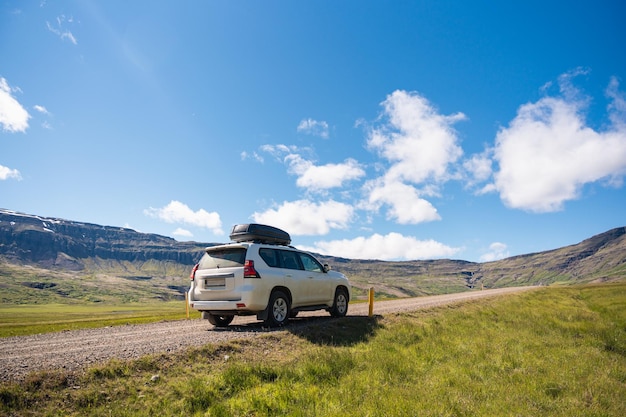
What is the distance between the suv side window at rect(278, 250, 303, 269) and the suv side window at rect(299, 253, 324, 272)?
259 mm

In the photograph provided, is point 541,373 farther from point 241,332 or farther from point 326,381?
point 241,332

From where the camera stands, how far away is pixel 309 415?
545cm

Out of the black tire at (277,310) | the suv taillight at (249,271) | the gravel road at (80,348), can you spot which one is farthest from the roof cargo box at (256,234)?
the gravel road at (80,348)

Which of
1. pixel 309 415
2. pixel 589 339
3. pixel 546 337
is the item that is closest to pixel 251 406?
pixel 309 415

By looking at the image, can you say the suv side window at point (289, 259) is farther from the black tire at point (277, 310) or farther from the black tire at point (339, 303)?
the black tire at point (339, 303)

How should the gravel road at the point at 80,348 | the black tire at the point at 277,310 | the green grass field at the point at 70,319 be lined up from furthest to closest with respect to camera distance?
the green grass field at the point at 70,319 → the black tire at the point at 277,310 → the gravel road at the point at 80,348

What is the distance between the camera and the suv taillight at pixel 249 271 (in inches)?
398

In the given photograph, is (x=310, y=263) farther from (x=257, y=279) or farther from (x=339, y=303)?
(x=257, y=279)

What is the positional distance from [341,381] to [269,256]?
4.82 metres

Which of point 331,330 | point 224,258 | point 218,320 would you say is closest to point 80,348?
point 224,258

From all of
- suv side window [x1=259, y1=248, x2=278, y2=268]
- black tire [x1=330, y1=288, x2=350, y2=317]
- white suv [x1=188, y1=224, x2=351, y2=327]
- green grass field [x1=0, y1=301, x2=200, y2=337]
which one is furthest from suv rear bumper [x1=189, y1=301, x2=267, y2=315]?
green grass field [x1=0, y1=301, x2=200, y2=337]

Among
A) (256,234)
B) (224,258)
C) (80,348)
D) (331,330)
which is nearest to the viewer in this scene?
(80,348)

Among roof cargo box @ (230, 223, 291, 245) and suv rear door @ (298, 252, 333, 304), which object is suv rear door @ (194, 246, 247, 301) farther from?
suv rear door @ (298, 252, 333, 304)

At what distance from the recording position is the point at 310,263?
40.9ft
